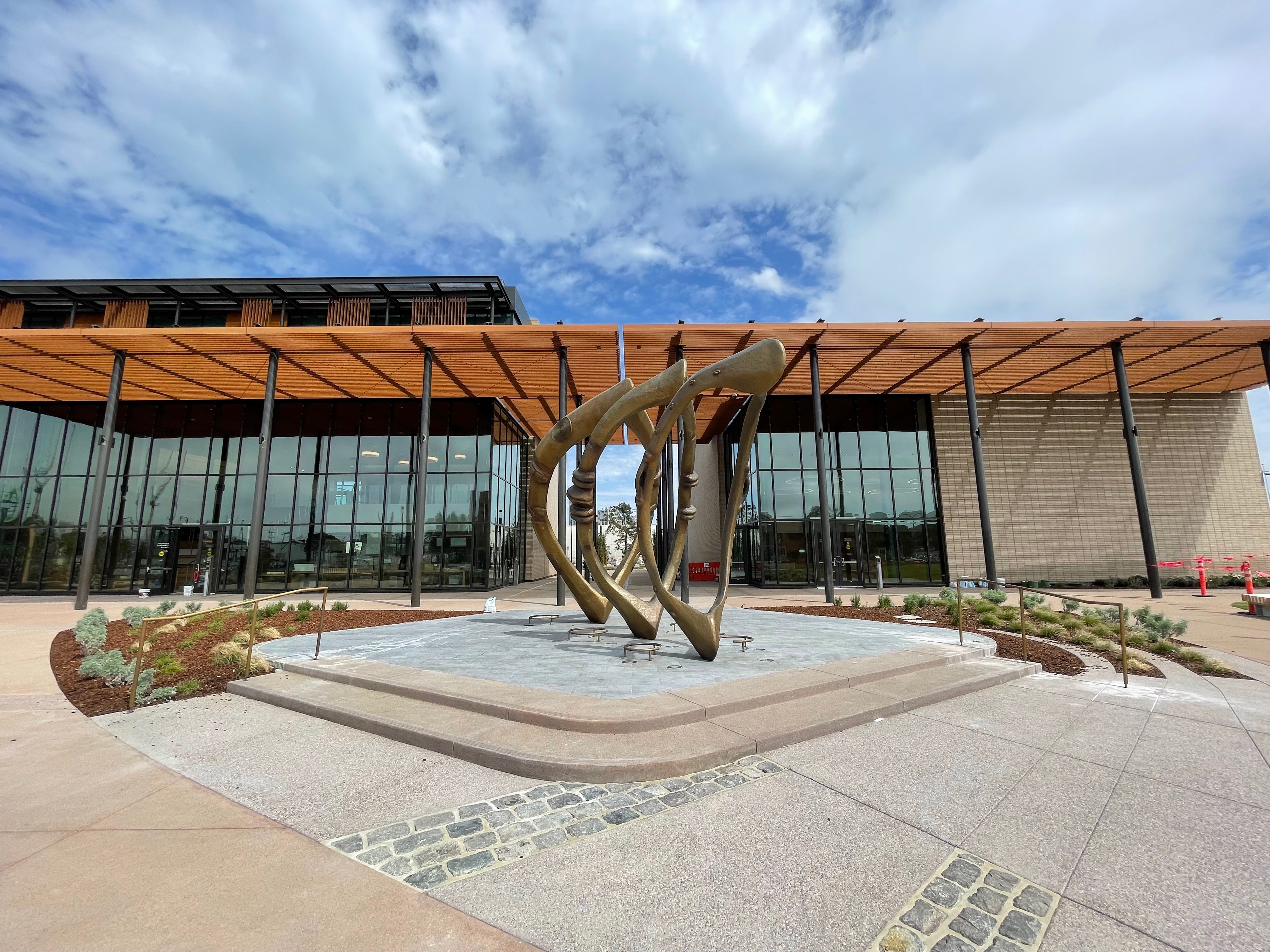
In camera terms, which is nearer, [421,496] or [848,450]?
[421,496]

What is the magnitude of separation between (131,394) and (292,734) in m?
24.7

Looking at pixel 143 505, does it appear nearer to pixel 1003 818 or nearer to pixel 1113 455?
pixel 1003 818

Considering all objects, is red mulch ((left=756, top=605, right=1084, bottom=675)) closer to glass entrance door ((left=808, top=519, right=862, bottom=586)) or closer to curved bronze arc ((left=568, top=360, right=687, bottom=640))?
curved bronze arc ((left=568, top=360, right=687, bottom=640))

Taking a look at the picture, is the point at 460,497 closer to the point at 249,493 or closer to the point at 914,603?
the point at 249,493

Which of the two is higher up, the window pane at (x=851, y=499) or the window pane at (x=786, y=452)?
the window pane at (x=786, y=452)

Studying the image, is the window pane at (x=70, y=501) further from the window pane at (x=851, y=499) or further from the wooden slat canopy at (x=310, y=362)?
the window pane at (x=851, y=499)

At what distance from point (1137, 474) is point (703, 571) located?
19.9 metres

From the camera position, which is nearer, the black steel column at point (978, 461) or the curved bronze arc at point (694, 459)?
the curved bronze arc at point (694, 459)

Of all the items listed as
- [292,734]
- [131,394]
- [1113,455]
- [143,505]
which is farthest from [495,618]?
[1113,455]

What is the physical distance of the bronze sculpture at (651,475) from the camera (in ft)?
23.4

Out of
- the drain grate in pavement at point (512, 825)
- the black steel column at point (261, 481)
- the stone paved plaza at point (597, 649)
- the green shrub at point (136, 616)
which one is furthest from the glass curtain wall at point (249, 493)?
the drain grate in pavement at point (512, 825)

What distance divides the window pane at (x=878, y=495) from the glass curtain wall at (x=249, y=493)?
15.8 meters

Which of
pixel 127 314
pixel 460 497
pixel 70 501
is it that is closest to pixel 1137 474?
pixel 460 497

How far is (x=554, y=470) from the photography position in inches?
370
